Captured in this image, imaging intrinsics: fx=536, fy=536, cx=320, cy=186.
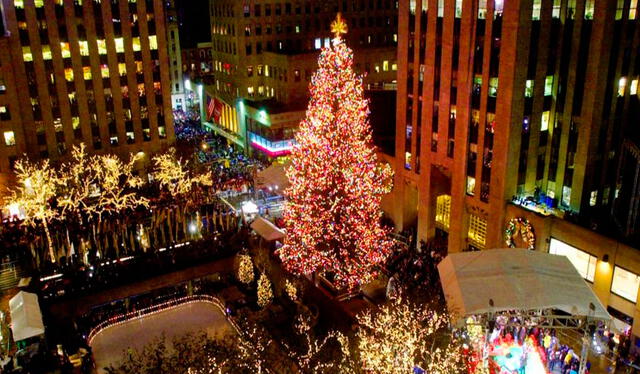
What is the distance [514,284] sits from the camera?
17.9 metres

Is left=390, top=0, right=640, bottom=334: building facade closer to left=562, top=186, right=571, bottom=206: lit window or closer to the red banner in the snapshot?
left=562, top=186, right=571, bottom=206: lit window

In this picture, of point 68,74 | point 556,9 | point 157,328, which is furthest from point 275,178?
point 68,74

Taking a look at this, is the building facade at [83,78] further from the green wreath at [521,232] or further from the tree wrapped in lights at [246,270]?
the green wreath at [521,232]

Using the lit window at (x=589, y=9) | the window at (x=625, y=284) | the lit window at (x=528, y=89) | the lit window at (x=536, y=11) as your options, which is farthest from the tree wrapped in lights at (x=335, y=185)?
the lit window at (x=589, y=9)

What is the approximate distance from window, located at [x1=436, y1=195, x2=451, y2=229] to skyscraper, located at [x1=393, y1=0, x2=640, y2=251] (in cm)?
21

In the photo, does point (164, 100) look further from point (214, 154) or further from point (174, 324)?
point (174, 324)

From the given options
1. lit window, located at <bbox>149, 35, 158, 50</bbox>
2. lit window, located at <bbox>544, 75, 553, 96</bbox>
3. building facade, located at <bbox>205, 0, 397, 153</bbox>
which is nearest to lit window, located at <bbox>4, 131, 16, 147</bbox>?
lit window, located at <bbox>149, 35, 158, 50</bbox>

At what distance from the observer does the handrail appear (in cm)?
2587

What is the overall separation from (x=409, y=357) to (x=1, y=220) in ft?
119

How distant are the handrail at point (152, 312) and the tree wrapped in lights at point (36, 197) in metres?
7.76

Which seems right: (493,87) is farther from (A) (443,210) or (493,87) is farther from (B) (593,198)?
(B) (593,198)

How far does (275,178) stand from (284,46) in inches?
1172

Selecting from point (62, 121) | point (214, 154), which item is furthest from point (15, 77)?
point (214, 154)

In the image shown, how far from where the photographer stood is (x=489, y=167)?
102ft
